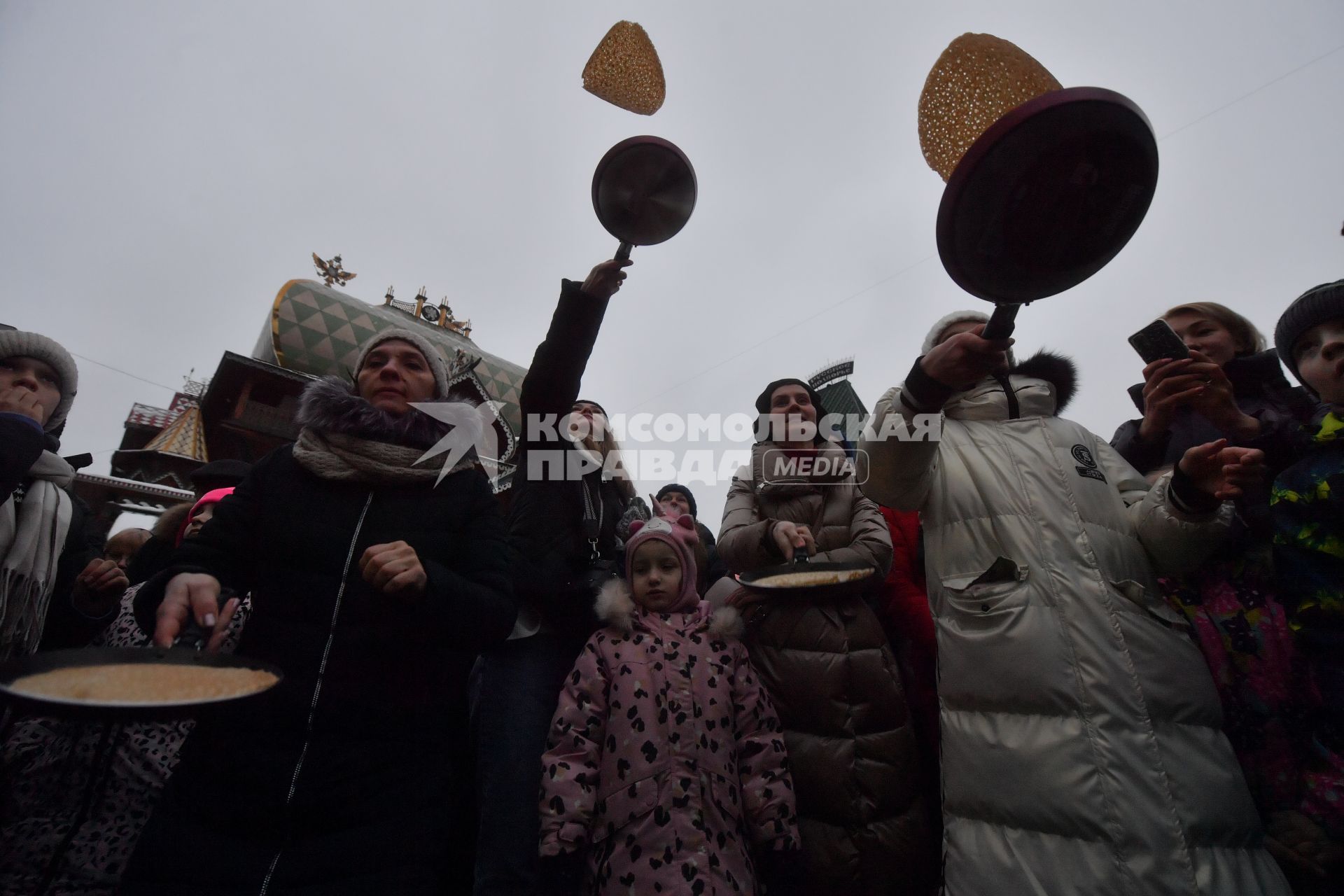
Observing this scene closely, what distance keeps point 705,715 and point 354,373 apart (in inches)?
77.9

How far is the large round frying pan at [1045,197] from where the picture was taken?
1163mm

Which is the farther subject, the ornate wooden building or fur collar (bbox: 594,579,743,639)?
the ornate wooden building

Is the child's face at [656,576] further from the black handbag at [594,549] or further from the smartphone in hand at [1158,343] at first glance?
the smartphone in hand at [1158,343]

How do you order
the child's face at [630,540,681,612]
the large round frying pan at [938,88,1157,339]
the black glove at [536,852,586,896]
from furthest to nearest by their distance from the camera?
the child's face at [630,540,681,612] → the black glove at [536,852,586,896] → the large round frying pan at [938,88,1157,339]

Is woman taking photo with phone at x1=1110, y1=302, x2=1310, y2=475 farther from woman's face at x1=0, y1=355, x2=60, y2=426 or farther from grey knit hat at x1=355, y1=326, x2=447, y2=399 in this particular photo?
woman's face at x1=0, y1=355, x2=60, y2=426

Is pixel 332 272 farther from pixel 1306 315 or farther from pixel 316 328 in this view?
pixel 1306 315

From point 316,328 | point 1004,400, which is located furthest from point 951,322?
point 316,328

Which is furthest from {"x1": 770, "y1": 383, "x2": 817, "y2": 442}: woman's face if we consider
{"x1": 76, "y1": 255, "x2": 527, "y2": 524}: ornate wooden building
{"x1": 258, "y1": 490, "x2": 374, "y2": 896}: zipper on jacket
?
{"x1": 76, "y1": 255, "x2": 527, "y2": 524}: ornate wooden building

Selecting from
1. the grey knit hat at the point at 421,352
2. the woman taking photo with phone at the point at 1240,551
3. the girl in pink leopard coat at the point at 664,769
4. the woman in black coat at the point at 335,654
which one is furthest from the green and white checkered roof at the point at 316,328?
the woman taking photo with phone at the point at 1240,551

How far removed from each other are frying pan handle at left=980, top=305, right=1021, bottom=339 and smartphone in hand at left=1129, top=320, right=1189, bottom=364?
80 cm

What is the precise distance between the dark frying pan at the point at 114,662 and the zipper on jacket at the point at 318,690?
278 mm

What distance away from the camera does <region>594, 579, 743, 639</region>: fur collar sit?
2328 millimetres

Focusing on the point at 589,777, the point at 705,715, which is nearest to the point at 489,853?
the point at 589,777

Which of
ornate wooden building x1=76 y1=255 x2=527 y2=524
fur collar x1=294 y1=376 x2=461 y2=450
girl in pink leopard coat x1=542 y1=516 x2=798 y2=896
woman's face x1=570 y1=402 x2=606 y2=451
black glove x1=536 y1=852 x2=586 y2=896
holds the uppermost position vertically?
ornate wooden building x1=76 y1=255 x2=527 y2=524
